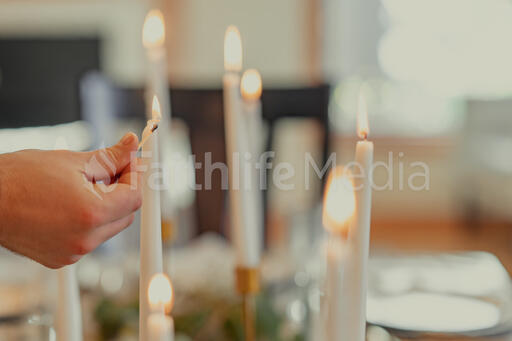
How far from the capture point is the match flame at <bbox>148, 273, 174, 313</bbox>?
310 mm

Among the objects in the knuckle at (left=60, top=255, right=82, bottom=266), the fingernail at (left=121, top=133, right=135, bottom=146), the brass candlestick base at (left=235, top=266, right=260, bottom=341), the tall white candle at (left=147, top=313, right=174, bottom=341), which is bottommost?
the brass candlestick base at (left=235, top=266, right=260, bottom=341)

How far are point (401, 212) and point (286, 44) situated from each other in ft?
4.63

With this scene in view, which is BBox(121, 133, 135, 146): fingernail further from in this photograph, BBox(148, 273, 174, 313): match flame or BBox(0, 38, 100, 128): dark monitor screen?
BBox(0, 38, 100, 128): dark monitor screen

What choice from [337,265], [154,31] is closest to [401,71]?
[154,31]

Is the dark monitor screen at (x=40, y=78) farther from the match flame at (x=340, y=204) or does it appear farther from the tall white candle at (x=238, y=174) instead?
the match flame at (x=340, y=204)

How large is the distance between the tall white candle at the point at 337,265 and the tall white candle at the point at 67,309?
17 centimetres

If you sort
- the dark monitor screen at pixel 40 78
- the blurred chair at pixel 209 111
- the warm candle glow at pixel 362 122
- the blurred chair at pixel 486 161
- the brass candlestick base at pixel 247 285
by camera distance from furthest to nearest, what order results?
the blurred chair at pixel 486 161 < the dark monitor screen at pixel 40 78 < the blurred chair at pixel 209 111 < the brass candlestick base at pixel 247 285 < the warm candle glow at pixel 362 122

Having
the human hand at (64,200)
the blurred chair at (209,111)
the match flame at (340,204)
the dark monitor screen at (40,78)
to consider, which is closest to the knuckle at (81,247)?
the human hand at (64,200)

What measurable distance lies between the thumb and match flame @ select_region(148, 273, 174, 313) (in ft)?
0.25

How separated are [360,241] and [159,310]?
0.12 meters

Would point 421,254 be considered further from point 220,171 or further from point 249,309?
point 220,171

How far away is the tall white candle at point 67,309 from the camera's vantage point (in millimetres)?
431

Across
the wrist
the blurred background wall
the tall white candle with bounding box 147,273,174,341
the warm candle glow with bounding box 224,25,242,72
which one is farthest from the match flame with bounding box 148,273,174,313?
the blurred background wall

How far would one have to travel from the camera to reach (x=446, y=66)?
4.11 m
